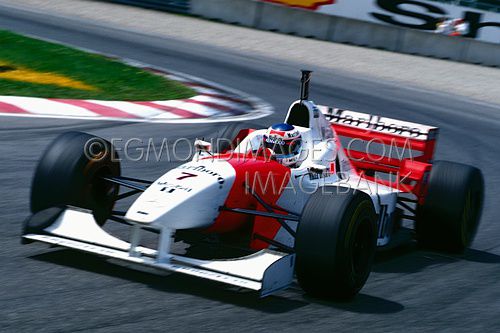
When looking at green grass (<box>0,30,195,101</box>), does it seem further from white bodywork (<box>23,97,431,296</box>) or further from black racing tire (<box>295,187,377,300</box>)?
black racing tire (<box>295,187,377,300</box>)

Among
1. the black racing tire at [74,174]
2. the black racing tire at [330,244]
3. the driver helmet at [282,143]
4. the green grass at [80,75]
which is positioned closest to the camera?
the black racing tire at [330,244]

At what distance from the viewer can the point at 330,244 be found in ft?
19.6

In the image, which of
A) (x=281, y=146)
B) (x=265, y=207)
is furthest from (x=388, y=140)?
(x=265, y=207)

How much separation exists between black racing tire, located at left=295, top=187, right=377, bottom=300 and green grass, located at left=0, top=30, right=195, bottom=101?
7688 millimetres

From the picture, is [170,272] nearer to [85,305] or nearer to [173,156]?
[85,305]

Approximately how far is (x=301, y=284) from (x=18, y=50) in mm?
11821

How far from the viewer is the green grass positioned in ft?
44.1

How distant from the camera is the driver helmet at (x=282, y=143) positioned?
7211 mm

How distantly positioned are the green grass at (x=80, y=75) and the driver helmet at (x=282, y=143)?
652cm

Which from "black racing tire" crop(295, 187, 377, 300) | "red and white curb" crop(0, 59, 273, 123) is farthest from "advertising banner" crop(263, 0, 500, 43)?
"black racing tire" crop(295, 187, 377, 300)

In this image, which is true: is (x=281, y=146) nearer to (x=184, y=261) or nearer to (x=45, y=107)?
(x=184, y=261)

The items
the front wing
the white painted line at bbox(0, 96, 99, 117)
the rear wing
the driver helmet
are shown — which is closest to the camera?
the front wing

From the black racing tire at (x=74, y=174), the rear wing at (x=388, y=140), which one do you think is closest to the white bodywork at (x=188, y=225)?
the black racing tire at (x=74, y=174)

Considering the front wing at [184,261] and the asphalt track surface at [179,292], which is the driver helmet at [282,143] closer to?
the asphalt track surface at [179,292]
